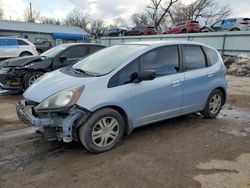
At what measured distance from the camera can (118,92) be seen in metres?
4.29

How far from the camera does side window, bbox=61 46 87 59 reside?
9258 mm

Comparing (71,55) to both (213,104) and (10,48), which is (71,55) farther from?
(10,48)

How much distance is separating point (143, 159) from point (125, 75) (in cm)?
130

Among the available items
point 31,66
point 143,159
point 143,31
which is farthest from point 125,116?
point 143,31

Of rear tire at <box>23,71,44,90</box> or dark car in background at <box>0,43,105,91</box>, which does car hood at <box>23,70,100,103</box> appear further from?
rear tire at <box>23,71,44,90</box>

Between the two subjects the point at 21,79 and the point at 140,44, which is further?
the point at 21,79

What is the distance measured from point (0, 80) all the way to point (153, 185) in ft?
22.6

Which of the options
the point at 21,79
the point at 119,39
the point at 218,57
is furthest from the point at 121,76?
the point at 119,39

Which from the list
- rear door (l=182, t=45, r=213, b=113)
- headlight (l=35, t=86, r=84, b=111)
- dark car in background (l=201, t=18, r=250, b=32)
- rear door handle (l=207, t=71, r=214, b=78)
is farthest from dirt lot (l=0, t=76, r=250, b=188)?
dark car in background (l=201, t=18, r=250, b=32)

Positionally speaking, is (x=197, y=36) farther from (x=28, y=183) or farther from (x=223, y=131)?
(x=28, y=183)

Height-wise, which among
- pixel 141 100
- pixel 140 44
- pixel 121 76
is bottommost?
pixel 141 100

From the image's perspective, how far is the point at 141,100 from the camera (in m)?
4.58

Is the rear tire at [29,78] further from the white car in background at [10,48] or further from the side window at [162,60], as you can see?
the white car in background at [10,48]

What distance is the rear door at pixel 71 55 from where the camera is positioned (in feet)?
29.3
